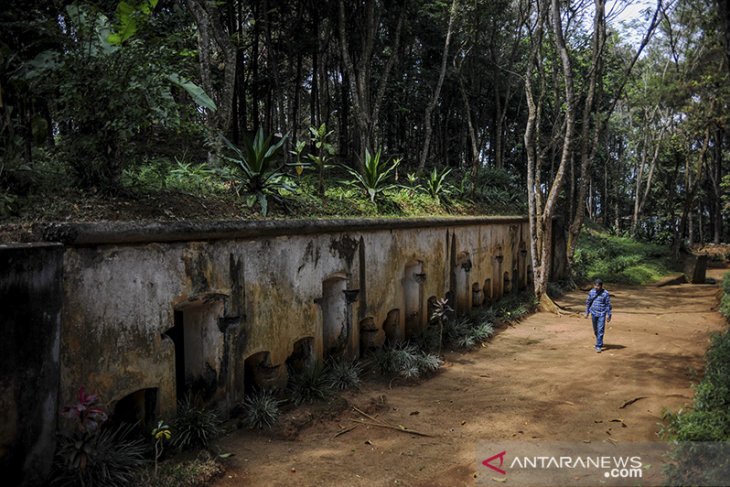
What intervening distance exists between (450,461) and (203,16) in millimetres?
8669

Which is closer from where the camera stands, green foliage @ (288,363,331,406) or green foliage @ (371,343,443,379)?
green foliage @ (288,363,331,406)

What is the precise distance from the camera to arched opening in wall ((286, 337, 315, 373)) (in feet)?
26.1

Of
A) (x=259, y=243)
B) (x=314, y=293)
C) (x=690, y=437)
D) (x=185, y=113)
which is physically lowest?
(x=690, y=437)

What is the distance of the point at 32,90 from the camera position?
19.1ft

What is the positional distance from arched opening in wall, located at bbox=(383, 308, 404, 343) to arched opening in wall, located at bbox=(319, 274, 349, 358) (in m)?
1.63

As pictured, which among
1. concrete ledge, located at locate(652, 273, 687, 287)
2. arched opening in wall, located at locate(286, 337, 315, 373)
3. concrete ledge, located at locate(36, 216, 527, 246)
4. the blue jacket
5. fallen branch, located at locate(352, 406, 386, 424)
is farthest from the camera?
concrete ledge, located at locate(652, 273, 687, 287)

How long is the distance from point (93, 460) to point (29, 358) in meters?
1.08

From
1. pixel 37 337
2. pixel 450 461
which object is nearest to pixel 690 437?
pixel 450 461

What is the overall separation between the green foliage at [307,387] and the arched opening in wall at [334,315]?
929 mm

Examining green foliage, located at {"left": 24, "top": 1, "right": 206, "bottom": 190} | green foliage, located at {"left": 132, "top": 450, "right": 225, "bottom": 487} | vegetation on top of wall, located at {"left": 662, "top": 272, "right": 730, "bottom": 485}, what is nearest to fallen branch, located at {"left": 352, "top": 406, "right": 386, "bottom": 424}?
green foliage, located at {"left": 132, "top": 450, "right": 225, "bottom": 487}

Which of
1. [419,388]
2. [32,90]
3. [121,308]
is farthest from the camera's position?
[419,388]

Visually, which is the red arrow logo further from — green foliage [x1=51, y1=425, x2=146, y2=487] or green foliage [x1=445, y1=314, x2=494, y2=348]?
green foliage [x1=445, y1=314, x2=494, y2=348]

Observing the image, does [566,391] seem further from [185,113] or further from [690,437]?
[185,113]

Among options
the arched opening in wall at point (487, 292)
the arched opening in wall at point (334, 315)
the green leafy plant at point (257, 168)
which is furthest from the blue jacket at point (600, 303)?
the green leafy plant at point (257, 168)
